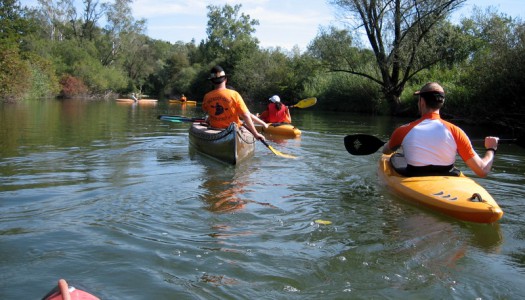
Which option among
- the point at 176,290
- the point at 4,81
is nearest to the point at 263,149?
the point at 176,290

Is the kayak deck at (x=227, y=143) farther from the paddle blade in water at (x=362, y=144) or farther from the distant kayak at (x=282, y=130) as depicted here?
the distant kayak at (x=282, y=130)

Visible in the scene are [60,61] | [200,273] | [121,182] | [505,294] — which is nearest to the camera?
[505,294]

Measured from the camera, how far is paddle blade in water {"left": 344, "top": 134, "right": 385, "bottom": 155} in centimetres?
707

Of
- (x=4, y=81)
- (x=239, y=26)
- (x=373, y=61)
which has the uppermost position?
(x=239, y=26)

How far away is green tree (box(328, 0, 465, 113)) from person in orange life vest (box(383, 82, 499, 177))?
1792cm

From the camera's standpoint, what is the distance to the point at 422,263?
11.6 ft

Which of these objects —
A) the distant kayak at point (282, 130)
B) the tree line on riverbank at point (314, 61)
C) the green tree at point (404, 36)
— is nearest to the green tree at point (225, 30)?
the tree line on riverbank at point (314, 61)

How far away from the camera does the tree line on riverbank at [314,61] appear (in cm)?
1673

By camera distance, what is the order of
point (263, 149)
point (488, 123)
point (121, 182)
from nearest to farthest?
point (121, 182) → point (263, 149) → point (488, 123)

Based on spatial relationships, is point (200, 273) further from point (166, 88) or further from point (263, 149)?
point (166, 88)

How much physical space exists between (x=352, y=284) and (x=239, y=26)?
58645 millimetres

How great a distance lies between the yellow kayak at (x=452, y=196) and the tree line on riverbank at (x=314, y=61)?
4791 mm

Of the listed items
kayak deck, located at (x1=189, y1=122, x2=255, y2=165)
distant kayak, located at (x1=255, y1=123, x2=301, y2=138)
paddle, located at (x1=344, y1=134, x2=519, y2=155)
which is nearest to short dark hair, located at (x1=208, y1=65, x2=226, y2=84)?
kayak deck, located at (x1=189, y1=122, x2=255, y2=165)

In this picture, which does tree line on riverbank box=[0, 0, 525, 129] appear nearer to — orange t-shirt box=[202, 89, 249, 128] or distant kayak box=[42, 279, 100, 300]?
orange t-shirt box=[202, 89, 249, 128]
